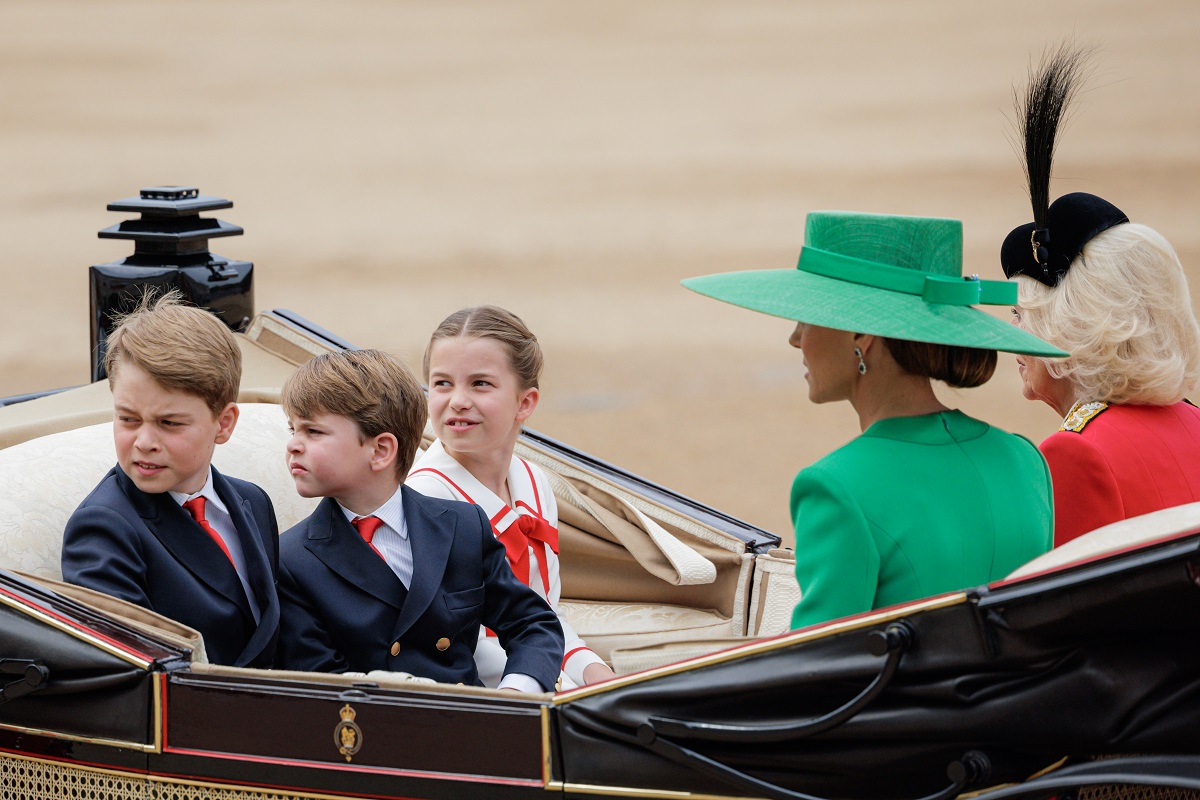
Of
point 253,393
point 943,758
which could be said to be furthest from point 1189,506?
point 253,393

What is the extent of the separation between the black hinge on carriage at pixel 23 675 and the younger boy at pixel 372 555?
28cm

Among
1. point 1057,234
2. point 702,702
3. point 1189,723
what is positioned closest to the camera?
point 1189,723

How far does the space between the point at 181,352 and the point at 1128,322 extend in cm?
109

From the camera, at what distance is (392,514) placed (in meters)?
1.51

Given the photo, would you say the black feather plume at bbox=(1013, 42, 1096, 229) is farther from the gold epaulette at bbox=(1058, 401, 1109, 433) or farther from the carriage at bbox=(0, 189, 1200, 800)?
the carriage at bbox=(0, 189, 1200, 800)

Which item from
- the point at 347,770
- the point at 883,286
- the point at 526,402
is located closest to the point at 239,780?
the point at 347,770

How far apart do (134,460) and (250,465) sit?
430mm

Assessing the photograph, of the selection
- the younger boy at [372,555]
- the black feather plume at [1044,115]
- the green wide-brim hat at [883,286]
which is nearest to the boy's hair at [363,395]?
the younger boy at [372,555]

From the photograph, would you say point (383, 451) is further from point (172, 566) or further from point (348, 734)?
point (348, 734)

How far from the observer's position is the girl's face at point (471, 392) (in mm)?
1657

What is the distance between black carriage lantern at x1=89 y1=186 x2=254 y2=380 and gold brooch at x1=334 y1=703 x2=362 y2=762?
117 centimetres

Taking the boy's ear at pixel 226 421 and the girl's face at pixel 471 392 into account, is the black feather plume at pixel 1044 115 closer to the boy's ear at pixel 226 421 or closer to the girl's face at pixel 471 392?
the girl's face at pixel 471 392

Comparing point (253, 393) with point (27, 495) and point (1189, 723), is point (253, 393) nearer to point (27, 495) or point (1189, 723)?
point (27, 495)

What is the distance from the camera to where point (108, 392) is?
6.81 ft
